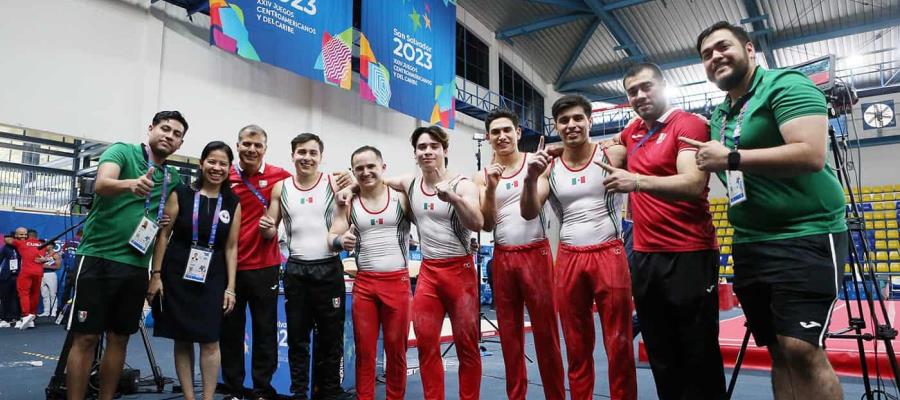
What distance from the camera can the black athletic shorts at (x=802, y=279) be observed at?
1.82m

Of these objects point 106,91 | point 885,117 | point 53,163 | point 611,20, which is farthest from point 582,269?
point 885,117

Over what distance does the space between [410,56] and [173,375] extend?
7.87 m

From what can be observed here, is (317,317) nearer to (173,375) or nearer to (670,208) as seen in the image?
(670,208)

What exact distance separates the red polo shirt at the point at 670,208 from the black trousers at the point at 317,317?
1.84 meters

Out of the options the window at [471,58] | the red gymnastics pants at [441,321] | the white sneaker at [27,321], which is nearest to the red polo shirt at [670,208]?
the red gymnastics pants at [441,321]

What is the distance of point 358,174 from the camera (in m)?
3.12

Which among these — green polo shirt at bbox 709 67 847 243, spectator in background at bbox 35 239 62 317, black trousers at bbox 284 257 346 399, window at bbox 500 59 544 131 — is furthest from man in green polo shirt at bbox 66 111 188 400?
window at bbox 500 59 544 131

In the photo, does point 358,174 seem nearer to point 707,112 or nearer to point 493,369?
point 493,369

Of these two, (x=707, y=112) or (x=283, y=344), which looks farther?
(x=707, y=112)

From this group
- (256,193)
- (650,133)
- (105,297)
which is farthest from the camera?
(256,193)

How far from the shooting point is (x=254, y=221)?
344cm

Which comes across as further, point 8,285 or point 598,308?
point 8,285

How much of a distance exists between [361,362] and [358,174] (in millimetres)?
1063

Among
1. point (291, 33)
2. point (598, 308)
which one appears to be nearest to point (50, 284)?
point (291, 33)
